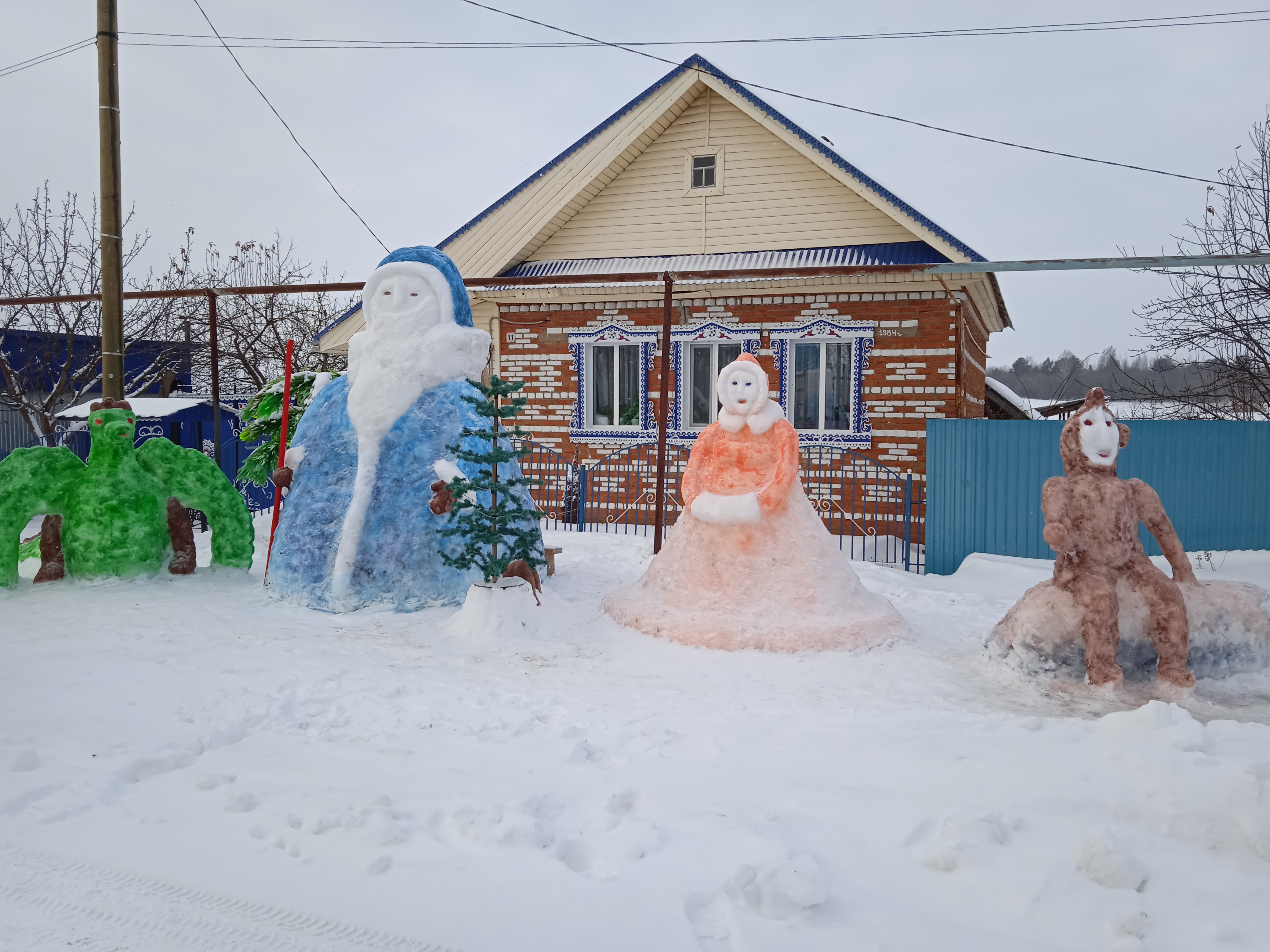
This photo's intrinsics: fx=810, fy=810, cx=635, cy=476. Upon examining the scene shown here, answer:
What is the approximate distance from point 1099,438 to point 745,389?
1.99 meters

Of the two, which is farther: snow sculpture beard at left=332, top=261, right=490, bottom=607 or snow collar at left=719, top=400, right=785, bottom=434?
snow sculpture beard at left=332, top=261, right=490, bottom=607

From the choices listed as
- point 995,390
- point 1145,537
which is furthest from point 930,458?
Answer: point 995,390

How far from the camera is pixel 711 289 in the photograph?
424 inches

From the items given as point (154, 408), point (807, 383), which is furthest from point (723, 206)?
point (154, 408)

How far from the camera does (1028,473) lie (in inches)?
303

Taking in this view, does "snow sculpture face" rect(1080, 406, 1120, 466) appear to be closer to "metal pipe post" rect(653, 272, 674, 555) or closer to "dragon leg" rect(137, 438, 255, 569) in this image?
"metal pipe post" rect(653, 272, 674, 555)

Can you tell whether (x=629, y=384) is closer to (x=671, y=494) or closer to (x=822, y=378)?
(x=671, y=494)

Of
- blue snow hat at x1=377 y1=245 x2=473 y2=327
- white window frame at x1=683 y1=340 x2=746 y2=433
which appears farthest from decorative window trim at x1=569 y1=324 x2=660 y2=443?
blue snow hat at x1=377 y1=245 x2=473 y2=327

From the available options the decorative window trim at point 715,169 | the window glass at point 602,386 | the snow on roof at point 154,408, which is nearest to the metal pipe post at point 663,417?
the window glass at point 602,386

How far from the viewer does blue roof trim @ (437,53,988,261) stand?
10.0 meters

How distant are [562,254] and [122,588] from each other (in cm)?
803

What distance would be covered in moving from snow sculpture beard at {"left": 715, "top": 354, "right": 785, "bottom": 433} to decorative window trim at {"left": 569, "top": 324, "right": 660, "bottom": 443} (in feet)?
20.0

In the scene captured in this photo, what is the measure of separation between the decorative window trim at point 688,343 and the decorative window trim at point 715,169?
1.93 m

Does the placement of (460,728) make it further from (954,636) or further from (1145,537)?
(1145,537)
